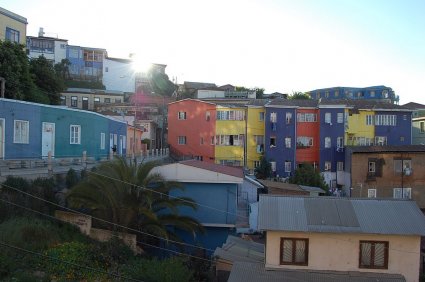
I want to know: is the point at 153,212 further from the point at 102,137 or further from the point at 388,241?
the point at 102,137

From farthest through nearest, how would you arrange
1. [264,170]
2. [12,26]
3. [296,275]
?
1. [264,170]
2. [12,26]
3. [296,275]

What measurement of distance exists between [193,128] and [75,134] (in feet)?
85.9

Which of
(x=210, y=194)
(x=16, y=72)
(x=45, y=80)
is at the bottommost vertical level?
(x=210, y=194)

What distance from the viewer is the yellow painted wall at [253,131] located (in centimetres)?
5300

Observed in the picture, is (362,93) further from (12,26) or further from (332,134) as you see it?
(12,26)

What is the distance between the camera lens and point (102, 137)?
34.2 metres

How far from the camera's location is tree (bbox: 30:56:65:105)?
40500 millimetres

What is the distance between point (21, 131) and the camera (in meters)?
24.0

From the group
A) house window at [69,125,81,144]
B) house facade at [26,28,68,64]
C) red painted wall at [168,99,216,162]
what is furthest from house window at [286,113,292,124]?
house facade at [26,28,68,64]

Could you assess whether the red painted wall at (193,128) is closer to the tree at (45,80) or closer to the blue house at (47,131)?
the tree at (45,80)

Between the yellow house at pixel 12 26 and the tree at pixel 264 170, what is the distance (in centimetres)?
2526

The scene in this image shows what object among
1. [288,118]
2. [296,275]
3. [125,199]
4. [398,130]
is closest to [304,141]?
[288,118]

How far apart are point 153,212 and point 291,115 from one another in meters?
34.8

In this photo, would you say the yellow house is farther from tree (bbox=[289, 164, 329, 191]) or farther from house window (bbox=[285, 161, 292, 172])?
house window (bbox=[285, 161, 292, 172])
